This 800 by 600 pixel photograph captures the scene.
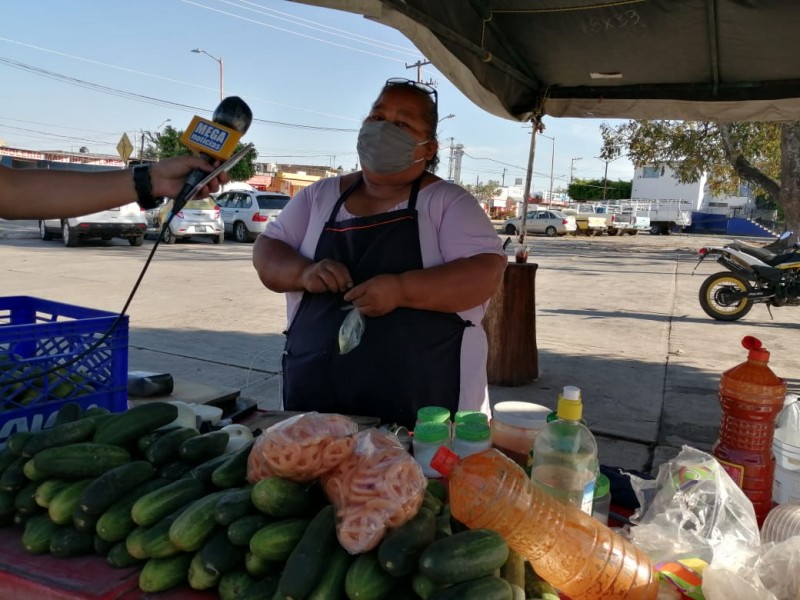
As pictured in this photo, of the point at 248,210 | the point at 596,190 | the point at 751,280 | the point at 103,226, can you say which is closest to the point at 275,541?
the point at 751,280

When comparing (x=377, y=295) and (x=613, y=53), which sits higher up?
(x=613, y=53)

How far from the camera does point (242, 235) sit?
70.4 feet

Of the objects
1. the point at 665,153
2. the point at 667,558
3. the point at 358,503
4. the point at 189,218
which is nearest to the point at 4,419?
the point at 358,503

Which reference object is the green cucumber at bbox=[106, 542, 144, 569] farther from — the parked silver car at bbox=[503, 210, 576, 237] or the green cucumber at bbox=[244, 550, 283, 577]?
the parked silver car at bbox=[503, 210, 576, 237]

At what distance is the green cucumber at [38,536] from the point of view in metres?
1.35

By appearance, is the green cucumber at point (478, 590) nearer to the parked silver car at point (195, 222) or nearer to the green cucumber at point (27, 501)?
the green cucumber at point (27, 501)

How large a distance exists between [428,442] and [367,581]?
0.61 meters

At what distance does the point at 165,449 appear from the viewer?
5.01ft

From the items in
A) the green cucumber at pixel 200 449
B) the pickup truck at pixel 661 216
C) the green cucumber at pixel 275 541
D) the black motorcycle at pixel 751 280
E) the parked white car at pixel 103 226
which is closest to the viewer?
the green cucumber at pixel 275 541

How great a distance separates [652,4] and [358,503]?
8.82 ft

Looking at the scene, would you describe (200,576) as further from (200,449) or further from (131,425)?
(131,425)

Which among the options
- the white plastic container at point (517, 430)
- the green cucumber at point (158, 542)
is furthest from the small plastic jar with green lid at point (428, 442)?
the green cucumber at point (158, 542)

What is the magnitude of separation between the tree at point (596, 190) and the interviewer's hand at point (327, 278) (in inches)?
2711

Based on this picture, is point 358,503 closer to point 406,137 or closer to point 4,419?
point 4,419
